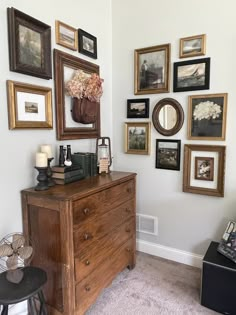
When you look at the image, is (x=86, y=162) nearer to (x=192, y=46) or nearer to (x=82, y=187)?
(x=82, y=187)

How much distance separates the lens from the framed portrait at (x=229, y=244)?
1778 millimetres

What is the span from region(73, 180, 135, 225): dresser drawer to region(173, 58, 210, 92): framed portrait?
1028 millimetres

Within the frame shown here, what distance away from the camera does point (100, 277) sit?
179 centimetres

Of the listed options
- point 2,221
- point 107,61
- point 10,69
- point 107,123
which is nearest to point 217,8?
point 107,61

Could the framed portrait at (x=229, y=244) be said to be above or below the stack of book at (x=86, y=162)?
below

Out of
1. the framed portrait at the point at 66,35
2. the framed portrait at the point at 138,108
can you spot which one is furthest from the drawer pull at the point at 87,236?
the framed portrait at the point at 66,35

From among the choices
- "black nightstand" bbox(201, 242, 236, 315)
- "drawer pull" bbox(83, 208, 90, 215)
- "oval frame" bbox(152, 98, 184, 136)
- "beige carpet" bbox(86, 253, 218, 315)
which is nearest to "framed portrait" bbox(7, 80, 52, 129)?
"drawer pull" bbox(83, 208, 90, 215)

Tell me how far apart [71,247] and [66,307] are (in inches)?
16.3

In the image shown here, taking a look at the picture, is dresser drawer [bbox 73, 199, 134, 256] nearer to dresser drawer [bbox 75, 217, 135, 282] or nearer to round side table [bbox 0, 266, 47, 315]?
dresser drawer [bbox 75, 217, 135, 282]

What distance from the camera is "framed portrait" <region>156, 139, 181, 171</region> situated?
2.30 m

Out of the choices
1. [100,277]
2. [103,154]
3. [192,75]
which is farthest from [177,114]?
[100,277]

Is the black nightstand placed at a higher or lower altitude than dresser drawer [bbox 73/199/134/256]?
lower

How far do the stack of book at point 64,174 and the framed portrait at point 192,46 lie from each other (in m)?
1.46

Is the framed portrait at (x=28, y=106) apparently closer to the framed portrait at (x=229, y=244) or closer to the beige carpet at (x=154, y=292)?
the beige carpet at (x=154, y=292)
